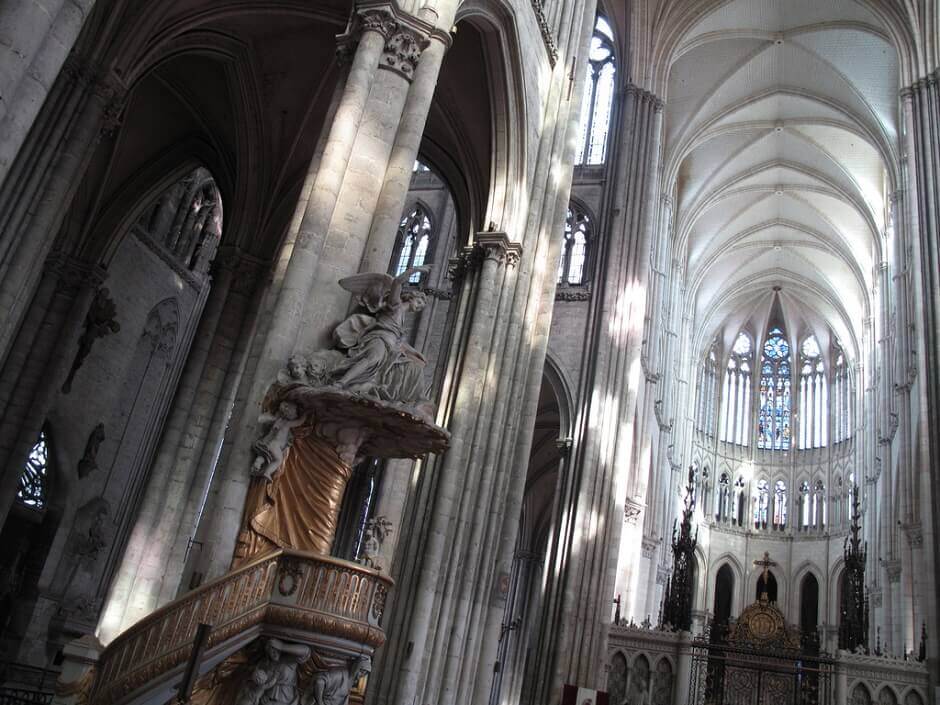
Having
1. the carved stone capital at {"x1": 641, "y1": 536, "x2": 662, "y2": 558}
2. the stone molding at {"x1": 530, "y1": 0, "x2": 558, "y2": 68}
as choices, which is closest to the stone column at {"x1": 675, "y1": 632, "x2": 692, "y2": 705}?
the carved stone capital at {"x1": 641, "y1": 536, "x2": 662, "y2": 558}

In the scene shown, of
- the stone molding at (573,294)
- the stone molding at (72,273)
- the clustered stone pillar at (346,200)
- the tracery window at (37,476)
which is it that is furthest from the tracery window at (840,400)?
the clustered stone pillar at (346,200)

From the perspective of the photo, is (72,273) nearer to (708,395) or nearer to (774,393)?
(708,395)

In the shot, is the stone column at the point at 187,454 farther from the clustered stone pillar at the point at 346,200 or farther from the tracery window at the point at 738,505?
the tracery window at the point at 738,505

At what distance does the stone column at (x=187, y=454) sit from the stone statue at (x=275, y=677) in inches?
282

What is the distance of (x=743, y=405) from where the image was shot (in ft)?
141

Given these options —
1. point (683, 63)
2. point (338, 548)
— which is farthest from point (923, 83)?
point (338, 548)

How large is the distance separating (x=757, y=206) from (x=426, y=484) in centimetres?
2774

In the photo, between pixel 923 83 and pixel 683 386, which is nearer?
pixel 923 83

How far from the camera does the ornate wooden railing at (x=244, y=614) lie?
19.9 feet

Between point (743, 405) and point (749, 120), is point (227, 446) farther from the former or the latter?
point (743, 405)

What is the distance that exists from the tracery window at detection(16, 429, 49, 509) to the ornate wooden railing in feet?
44.8

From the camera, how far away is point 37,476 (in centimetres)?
1853

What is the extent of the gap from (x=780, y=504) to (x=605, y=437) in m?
24.4

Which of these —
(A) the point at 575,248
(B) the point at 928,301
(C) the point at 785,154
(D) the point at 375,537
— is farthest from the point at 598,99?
(D) the point at 375,537
